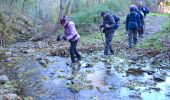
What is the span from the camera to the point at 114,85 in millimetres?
10664

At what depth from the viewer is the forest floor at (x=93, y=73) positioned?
9.78 meters

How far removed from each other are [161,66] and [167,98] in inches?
154

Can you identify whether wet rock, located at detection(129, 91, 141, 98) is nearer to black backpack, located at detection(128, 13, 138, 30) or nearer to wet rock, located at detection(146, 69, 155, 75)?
wet rock, located at detection(146, 69, 155, 75)

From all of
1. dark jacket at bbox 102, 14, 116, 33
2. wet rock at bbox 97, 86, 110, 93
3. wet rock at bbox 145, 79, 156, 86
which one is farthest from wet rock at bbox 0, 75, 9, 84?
dark jacket at bbox 102, 14, 116, 33

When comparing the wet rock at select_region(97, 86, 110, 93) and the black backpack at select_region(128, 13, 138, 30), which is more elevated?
the black backpack at select_region(128, 13, 138, 30)

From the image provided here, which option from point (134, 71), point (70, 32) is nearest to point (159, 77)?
point (134, 71)

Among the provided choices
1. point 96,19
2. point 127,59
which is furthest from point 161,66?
point 96,19

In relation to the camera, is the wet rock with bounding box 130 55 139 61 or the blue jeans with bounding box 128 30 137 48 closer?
the wet rock with bounding box 130 55 139 61

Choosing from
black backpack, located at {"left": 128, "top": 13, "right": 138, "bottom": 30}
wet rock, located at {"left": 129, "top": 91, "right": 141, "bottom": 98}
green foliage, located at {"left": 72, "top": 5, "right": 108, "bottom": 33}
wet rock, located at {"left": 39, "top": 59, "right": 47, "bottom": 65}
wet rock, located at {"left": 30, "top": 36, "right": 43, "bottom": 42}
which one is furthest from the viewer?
green foliage, located at {"left": 72, "top": 5, "right": 108, "bottom": 33}

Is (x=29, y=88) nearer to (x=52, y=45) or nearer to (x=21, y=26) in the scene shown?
(x=52, y=45)

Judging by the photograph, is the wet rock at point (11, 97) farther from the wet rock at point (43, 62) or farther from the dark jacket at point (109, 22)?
the dark jacket at point (109, 22)

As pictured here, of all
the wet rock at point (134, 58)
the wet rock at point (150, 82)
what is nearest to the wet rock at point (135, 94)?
the wet rock at point (150, 82)

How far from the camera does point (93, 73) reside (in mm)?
12320

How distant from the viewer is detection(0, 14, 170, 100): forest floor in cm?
978
